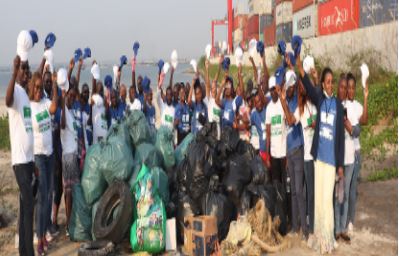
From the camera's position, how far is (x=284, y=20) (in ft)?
118

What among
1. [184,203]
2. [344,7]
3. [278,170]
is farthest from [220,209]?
[344,7]

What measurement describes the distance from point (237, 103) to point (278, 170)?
50.9 inches

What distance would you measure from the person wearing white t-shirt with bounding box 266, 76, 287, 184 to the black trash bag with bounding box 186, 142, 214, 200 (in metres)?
0.70

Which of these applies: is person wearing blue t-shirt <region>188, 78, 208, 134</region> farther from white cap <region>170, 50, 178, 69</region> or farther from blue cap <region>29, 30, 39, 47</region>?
blue cap <region>29, 30, 39, 47</region>

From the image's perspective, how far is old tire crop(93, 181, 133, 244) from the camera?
435 cm

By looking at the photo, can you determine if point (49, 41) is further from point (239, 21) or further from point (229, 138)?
point (239, 21)

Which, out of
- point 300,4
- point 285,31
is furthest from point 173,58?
point 285,31

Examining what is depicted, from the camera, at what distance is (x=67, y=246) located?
15.5 ft

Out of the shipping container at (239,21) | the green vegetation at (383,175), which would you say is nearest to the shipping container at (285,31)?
the shipping container at (239,21)

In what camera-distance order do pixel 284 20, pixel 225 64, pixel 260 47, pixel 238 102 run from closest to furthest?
pixel 260 47 → pixel 238 102 → pixel 225 64 → pixel 284 20

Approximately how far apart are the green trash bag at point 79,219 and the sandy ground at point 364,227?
0.10 meters

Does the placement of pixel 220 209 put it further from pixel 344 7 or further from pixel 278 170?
pixel 344 7

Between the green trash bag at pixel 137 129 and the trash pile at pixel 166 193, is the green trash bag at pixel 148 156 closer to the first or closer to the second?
the trash pile at pixel 166 193

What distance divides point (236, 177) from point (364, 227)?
163cm
